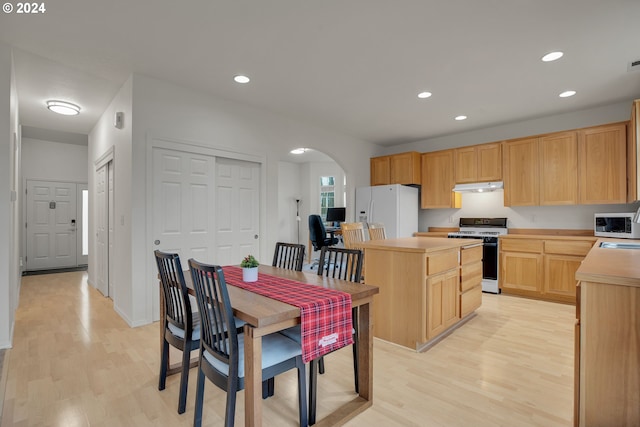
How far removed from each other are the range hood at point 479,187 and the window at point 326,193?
140 inches

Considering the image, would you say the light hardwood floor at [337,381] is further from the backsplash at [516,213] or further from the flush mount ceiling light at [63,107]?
the flush mount ceiling light at [63,107]

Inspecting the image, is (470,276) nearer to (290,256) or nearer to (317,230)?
(290,256)

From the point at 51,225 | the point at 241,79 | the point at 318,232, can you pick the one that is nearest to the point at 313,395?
the point at 241,79

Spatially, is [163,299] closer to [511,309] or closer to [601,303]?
[601,303]

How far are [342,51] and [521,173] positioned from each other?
343cm

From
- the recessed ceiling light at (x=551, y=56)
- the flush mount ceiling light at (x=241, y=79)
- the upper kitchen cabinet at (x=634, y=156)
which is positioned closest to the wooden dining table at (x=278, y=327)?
the flush mount ceiling light at (x=241, y=79)

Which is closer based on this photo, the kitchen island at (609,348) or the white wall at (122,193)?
the kitchen island at (609,348)

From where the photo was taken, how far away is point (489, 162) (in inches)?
195

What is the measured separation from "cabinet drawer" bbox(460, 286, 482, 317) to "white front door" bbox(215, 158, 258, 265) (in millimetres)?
2492

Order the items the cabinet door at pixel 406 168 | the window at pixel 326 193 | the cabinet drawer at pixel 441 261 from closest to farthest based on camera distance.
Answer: the cabinet drawer at pixel 441 261 → the cabinet door at pixel 406 168 → the window at pixel 326 193

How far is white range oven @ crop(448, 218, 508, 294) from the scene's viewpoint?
15.3 feet

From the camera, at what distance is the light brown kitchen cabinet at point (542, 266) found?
13.3 feet

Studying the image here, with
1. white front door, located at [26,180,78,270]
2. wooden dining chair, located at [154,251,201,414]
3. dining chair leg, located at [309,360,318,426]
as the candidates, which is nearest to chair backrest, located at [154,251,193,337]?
wooden dining chair, located at [154,251,201,414]

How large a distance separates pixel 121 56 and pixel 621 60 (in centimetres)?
464
